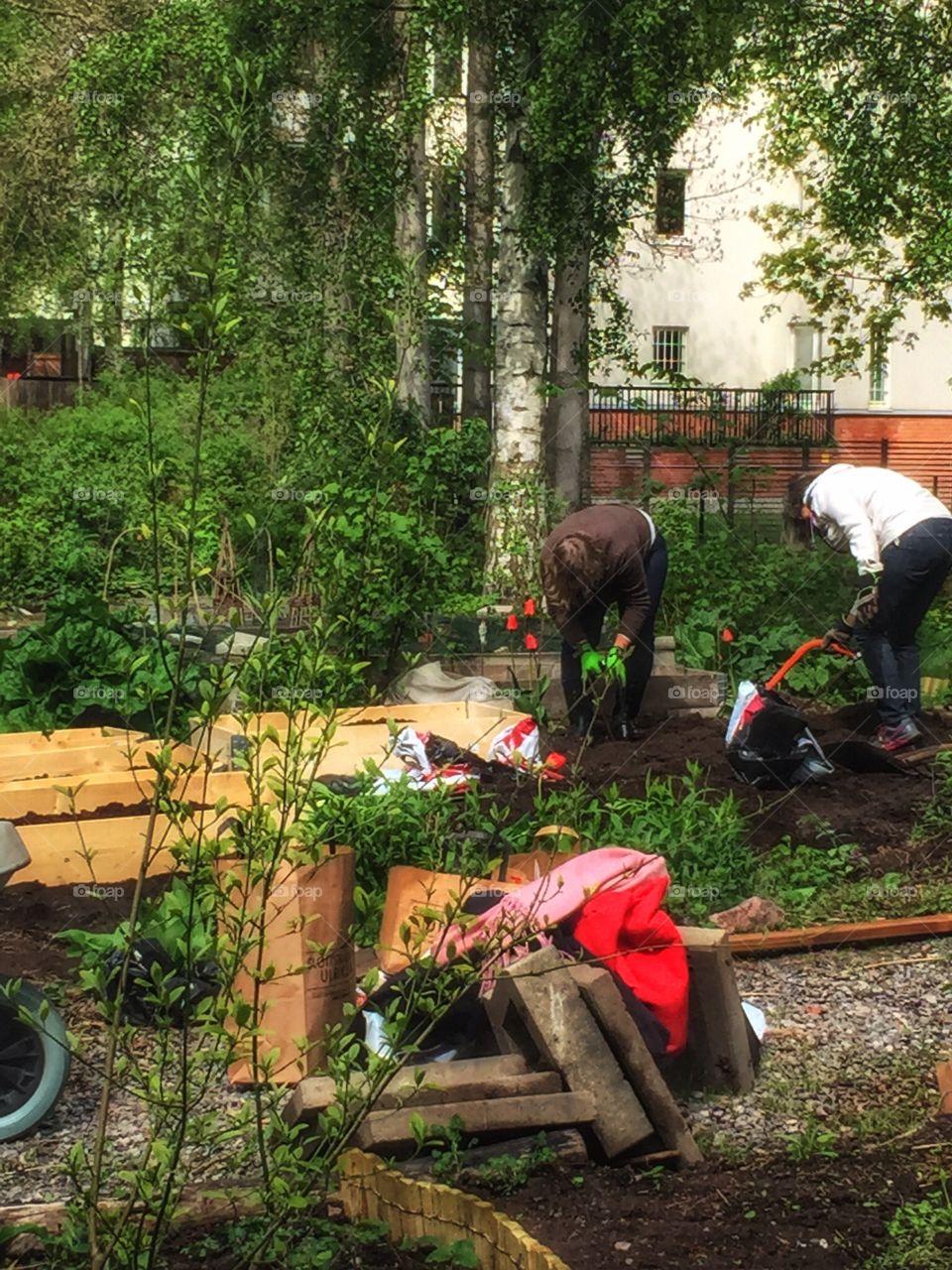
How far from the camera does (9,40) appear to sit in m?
25.9

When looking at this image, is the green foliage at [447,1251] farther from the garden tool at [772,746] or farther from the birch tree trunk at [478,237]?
the birch tree trunk at [478,237]

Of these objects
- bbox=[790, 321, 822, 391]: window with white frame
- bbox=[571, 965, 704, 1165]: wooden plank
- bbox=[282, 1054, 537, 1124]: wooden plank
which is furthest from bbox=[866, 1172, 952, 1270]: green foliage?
bbox=[790, 321, 822, 391]: window with white frame

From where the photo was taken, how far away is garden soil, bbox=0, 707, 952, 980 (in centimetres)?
584

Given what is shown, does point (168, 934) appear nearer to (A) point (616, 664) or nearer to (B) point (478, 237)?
(A) point (616, 664)

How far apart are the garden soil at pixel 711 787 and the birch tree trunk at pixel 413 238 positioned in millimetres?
3303

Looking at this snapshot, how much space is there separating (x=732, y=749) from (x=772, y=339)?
27451 mm

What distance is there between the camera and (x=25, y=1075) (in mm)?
4258

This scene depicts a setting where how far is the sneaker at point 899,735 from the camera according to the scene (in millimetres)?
8898

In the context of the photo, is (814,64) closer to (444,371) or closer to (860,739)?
(860,739)

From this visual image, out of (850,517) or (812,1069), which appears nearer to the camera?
(812,1069)

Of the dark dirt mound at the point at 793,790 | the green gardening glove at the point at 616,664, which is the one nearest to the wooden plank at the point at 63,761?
the dark dirt mound at the point at 793,790

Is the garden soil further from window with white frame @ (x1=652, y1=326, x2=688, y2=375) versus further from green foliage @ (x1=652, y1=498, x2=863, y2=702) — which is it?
window with white frame @ (x1=652, y1=326, x2=688, y2=375)

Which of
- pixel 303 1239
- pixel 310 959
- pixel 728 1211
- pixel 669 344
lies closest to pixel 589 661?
pixel 310 959

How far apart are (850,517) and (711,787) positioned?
189 cm
